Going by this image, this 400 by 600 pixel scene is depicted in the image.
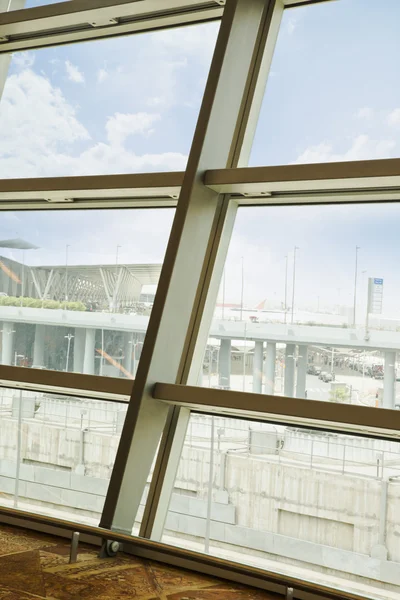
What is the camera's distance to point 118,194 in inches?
96.3

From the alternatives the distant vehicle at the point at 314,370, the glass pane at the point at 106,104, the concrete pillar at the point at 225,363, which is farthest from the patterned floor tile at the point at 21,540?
the glass pane at the point at 106,104

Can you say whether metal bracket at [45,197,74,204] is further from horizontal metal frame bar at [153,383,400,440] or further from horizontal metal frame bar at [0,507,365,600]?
horizontal metal frame bar at [0,507,365,600]

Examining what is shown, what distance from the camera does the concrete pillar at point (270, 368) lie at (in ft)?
7.26

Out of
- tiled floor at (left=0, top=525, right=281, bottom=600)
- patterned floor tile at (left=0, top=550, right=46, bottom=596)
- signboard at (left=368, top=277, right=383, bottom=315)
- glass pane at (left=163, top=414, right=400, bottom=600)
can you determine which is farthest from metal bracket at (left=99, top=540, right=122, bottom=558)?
signboard at (left=368, top=277, right=383, bottom=315)

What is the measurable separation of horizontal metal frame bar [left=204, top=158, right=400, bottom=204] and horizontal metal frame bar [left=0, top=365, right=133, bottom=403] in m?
0.75

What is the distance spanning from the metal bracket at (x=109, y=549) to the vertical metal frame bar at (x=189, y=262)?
0.27 ft

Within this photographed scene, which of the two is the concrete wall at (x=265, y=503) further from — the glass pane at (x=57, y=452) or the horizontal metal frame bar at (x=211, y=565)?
the horizontal metal frame bar at (x=211, y=565)

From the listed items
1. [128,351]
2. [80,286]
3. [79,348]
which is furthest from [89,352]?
[80,286]

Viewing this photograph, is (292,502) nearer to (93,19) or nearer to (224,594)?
(224,594)

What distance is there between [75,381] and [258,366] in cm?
64

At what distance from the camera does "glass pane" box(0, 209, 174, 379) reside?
2502mm

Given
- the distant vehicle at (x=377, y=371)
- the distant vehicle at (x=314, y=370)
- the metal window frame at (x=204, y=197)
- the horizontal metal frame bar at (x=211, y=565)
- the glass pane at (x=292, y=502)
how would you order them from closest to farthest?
the horizontal metal frame bar at (x=211, y=565)
the metal window frame at (x=204, y=197)
the glass pane at (x=292, y=502)
the distant vehicle at (x=377, y=371)
the distant vehicle at (x=314, y=370)

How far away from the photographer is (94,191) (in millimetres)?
2375

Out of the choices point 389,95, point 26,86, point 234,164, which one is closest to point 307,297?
point 234,164
